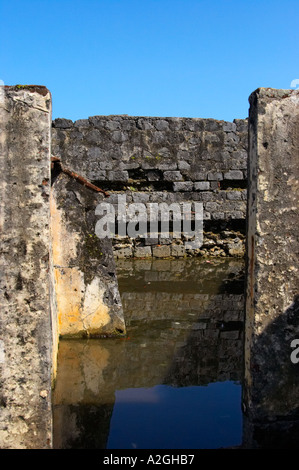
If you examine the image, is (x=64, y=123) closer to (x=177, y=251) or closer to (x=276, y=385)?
(x=177, y=251)

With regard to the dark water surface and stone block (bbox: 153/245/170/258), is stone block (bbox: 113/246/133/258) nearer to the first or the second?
stone block (bbox: 153/245/170/258)

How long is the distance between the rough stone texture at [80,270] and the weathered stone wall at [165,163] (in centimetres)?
481

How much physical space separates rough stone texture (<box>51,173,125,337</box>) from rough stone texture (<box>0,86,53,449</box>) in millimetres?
2122

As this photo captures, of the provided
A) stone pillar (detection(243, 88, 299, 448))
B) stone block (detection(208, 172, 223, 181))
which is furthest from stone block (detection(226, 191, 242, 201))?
stone pillar (detection(243, 88, 299, 448))

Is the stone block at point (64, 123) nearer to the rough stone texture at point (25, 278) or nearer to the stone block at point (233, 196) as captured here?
the stone block at point (233, 196)

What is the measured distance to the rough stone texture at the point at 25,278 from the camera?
253 centimetres

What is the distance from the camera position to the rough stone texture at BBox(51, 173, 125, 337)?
4.73 m

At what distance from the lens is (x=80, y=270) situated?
4.76 meters

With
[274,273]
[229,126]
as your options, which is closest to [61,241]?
[274,273]

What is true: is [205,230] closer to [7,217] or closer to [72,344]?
[72,344]

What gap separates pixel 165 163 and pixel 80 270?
5.35 m

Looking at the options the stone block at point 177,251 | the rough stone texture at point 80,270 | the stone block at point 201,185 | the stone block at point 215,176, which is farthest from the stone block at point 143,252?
the rough stone texture at point 80,270

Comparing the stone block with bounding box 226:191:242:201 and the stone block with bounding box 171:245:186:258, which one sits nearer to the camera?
the stone block with bounding box 171:245:186:258
